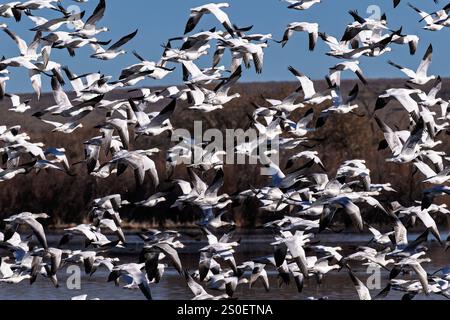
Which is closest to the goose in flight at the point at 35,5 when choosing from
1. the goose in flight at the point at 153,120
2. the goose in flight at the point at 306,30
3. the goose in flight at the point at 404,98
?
the goose in flight at the point at 153,120

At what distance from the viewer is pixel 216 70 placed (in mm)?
20625

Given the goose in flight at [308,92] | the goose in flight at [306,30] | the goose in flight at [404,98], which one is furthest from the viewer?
the goose in flight at [306,30]

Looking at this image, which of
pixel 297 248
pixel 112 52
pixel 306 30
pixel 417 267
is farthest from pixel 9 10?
pixel 417 267

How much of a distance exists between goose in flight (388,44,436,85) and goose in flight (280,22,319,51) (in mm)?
1402

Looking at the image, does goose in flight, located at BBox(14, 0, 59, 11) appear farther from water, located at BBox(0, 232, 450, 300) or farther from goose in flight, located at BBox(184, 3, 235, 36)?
water, located at BBox(0, 232, 450, 300)

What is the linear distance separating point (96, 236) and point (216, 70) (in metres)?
3.23

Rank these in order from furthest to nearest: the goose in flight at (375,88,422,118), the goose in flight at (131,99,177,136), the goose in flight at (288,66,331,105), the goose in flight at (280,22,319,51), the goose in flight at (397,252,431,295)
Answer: the goose in flight at (280,22,319,51) < the goose in flight at (288,66,331,105) < the goose in flight at (375,88,422,118) < the goose in flight at (131,99,177,136) < the goose in flight at (397,252,431,295)

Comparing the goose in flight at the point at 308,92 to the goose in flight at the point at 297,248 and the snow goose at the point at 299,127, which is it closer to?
the snow goose at the point at 299,127

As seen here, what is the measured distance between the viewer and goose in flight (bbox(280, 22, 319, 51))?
2086 centimetres

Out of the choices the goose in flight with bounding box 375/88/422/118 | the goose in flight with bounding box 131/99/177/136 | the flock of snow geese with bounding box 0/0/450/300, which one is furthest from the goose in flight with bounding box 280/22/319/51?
the goose in flight with bounding box 131/99/177/136

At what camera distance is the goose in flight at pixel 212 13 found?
65.1 ft

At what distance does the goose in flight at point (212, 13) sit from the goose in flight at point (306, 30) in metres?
0.98
